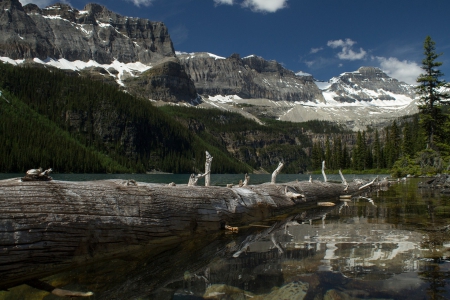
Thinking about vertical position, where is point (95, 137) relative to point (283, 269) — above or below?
above

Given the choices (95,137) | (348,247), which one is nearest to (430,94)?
(348,247)

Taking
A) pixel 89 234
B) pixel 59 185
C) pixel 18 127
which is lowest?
pixel 89 234

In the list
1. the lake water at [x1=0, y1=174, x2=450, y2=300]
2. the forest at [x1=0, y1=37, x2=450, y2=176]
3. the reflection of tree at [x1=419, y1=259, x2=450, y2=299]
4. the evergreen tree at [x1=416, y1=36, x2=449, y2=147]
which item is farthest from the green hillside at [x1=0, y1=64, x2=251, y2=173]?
the reflection of tree at [x1=419, y1=259, x2=450, y2=299]

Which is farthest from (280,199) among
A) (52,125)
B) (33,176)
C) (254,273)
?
(52,125)

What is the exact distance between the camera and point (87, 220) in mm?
7227

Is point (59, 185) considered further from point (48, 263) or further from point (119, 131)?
point (119, 131)

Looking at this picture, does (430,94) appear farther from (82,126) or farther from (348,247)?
(82,126)

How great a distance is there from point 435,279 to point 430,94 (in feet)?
153

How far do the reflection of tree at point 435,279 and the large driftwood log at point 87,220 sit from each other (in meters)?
6.35

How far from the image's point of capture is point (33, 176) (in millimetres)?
6902

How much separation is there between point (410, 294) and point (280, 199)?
34.9 ft

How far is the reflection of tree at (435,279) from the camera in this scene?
207 inches

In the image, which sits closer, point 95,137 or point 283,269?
point 283,269

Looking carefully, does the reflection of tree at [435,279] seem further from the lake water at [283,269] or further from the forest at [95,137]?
the forest at [95,137]
